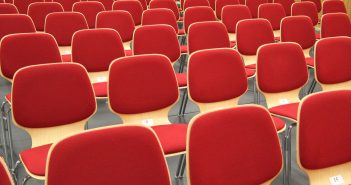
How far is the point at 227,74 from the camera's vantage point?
313 cm

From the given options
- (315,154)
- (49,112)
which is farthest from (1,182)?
(315,154)

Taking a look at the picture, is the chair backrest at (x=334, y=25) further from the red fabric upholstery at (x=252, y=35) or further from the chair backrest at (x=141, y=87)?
the chair backrest at (x=141, y=87)

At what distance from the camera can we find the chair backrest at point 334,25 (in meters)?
4.92

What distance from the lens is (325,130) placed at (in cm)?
219

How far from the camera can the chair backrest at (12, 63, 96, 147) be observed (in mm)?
2557

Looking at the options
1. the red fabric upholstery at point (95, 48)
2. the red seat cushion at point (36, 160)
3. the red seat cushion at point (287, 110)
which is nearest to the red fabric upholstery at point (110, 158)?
the red seat cushion at point (36, 160)


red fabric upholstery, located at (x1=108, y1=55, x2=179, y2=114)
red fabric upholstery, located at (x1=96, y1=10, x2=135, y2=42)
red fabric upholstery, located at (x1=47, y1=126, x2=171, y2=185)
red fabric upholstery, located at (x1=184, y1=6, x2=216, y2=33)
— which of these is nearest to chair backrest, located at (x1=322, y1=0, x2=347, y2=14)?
red fabric upholstery, located at (x1=184, y1=6, x2=216, y2=33)

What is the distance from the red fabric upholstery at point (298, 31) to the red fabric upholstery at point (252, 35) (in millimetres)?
276

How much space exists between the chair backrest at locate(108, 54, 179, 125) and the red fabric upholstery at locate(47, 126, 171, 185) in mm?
1180

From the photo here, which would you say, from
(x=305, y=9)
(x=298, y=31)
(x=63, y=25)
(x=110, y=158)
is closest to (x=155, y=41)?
(x=63, y=25)

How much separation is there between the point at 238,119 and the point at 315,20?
4643mm

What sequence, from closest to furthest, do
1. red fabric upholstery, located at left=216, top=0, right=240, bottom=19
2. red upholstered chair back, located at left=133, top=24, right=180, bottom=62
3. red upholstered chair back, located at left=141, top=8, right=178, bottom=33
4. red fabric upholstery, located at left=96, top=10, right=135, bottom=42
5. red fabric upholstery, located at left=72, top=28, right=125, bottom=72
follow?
red fabric upholstery, located at left=72, top=28, right=125, bottom=72
red upholstered chair back, located at left=133, top=24, right=180, bottom=62
red fabric upholstery, located at left=96, top=10, right=135, bottom=42
red upholstered chair back, located at left=141, top=8, right=178, bottom=33
red fabric upholstery, located at left=216, top=0, right=240, bottom=19

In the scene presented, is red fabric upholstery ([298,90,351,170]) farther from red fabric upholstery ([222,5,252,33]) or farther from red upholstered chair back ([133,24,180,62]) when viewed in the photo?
red fabric upholstery ([222,5,252,33])

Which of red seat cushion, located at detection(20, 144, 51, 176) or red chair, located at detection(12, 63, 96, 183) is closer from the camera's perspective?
red seat cushion, located at detection(20, 144, 51, 176)
